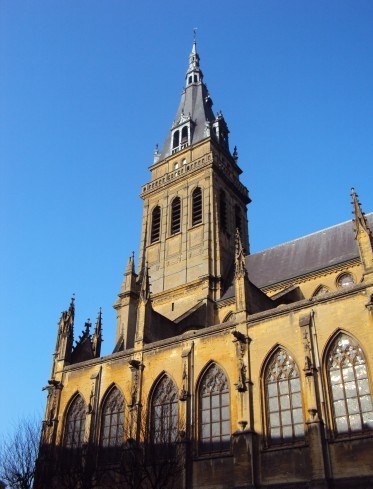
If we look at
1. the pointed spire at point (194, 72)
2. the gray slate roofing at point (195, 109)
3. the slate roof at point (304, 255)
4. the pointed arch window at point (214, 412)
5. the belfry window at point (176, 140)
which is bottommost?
the pointed arch window at point (214, 412)

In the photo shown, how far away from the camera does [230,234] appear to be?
30.9m

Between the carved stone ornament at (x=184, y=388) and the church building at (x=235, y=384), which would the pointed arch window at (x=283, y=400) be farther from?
the carved stone ornament at (x=184, y=388)

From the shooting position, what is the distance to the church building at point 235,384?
14.2 m

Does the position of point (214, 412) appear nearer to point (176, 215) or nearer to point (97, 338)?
point (97, 338)

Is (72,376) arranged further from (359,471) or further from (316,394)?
(359,471)

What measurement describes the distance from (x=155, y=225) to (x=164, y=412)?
54.6 feet

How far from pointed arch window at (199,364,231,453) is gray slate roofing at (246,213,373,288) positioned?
8.25m

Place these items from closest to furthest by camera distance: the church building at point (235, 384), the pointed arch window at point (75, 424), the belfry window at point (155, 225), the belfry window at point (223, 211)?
1. the church building at point (235, 384)
2. the pointed arch window at point (75, 424)
3. the belfry window at point (223, 211)
4. the belfry window at point (155, 225)

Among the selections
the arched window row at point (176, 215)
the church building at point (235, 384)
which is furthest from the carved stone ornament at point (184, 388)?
the arched window row at point (176, 215)

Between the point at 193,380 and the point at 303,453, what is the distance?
4.56 m

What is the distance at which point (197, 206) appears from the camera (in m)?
31.0

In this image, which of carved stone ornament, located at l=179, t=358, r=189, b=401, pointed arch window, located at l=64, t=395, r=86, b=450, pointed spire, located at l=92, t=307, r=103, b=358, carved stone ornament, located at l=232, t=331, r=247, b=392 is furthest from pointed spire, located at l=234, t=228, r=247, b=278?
pointed spire, located at l=92, t=307, r=103, b=358

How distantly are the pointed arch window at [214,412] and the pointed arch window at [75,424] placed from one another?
5.66 m

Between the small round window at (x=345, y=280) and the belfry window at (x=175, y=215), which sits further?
the belfry window at (x=175, y=215)
